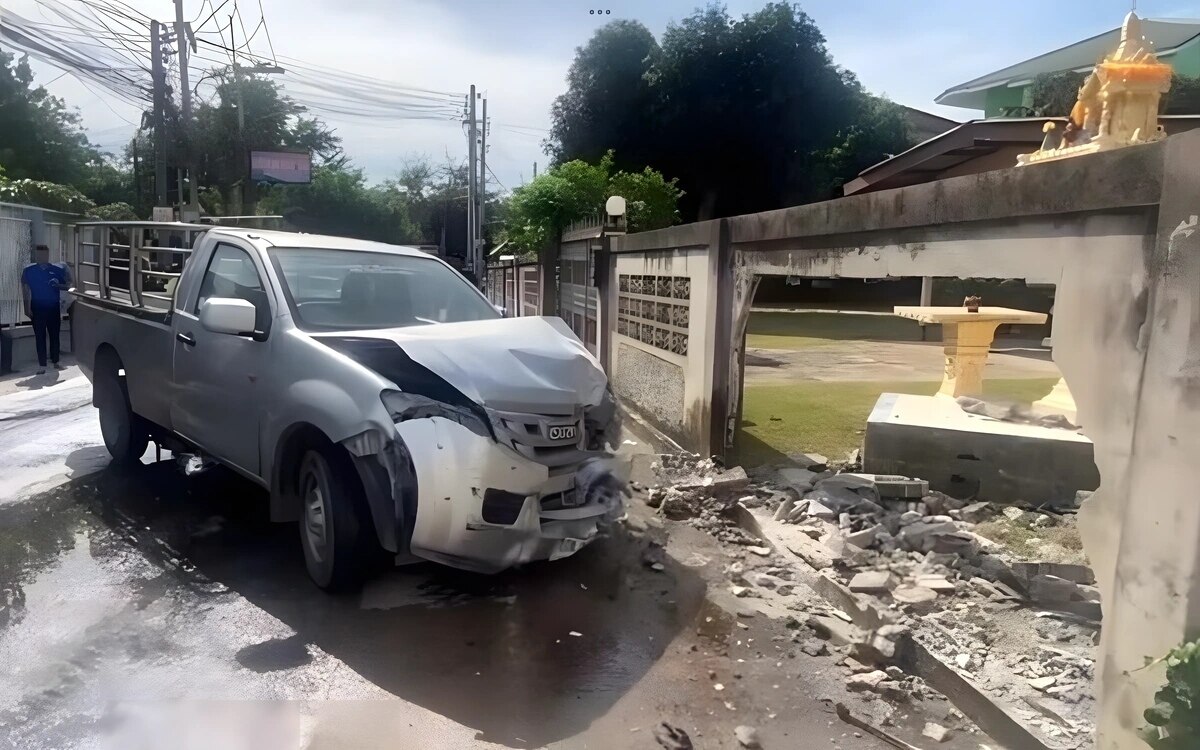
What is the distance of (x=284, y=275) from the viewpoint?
5.09m

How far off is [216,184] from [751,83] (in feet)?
68.1

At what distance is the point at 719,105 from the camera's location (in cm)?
2980

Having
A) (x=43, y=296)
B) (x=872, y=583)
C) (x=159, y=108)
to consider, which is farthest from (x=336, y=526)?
(x=159, y=108)

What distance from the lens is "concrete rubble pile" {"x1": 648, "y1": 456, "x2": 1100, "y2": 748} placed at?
12.2 ft

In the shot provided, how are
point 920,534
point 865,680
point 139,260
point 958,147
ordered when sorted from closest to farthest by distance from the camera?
point 865,680 < point 920,534 < point 139,260 < point 958,147

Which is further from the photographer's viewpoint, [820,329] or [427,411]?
[820,329]

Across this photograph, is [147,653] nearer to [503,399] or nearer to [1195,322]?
[503,399]

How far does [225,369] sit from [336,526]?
4.93 ft

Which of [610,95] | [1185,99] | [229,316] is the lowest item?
[229,316]

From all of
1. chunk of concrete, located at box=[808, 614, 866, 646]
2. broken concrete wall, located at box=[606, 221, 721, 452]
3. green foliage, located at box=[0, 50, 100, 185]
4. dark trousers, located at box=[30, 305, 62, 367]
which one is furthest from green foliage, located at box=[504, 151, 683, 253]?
green foliage, located at box=[0, 50, 100, 185]

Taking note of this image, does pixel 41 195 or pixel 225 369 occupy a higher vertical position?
pixel 41 195

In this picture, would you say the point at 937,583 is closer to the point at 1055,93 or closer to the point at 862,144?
the point at 1055,93

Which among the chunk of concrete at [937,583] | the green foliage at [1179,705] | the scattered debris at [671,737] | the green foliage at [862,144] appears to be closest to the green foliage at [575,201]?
the chunk of concrete at [937,583]

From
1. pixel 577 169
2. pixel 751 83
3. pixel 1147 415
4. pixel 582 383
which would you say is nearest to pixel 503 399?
pixel 582 383
